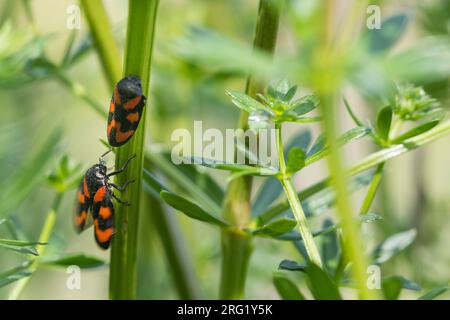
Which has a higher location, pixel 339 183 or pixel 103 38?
pixel 103 38

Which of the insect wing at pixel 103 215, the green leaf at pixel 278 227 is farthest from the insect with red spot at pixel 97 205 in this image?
the green leaf at pixel 278 227

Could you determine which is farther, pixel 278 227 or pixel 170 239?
pixel 170 239

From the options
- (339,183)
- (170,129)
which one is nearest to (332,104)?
(339,183)

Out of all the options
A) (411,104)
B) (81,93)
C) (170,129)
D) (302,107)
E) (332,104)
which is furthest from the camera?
(170,129)

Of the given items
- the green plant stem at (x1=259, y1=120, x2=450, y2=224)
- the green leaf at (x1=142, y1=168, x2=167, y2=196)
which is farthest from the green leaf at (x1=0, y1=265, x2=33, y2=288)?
the green plant stem at (x1=259, y1=120, x2=450, y2=224)

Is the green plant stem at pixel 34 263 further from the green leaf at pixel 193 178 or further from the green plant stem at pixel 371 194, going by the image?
the green plant stem at pixel 371 194

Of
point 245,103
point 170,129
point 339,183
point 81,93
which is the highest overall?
point 170,129

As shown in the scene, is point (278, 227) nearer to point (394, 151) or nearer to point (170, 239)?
point (394, 151)
